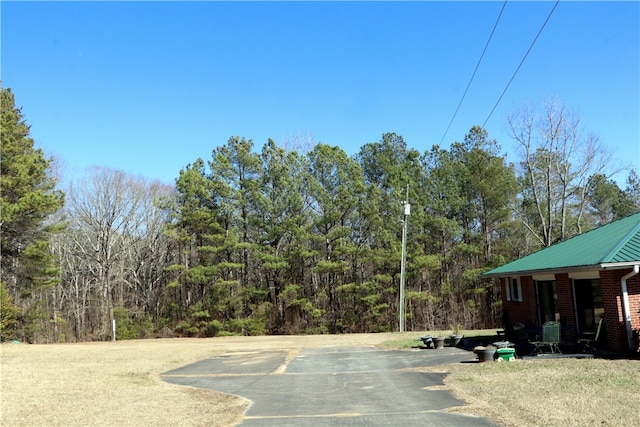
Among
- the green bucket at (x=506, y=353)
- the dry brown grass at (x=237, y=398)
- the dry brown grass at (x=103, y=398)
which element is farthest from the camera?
the green bucket at (x=506, y=353)

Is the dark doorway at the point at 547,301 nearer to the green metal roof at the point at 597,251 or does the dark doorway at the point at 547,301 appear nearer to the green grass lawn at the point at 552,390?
the green metal roof at the point at 597,251

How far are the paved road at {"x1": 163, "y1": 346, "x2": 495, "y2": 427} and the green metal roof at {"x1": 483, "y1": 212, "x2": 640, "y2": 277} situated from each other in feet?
12.9

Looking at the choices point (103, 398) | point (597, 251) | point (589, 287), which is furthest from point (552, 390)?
point (103, 398)

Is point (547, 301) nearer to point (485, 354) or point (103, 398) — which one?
point (485, 354)

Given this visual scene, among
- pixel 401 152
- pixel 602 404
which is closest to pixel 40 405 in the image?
pixel 602 404

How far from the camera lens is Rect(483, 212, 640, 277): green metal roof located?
12164 mm

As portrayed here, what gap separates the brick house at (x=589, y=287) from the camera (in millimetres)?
12156

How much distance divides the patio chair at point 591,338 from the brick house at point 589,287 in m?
0.21

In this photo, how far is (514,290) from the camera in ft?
70.6

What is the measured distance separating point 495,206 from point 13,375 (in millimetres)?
30168

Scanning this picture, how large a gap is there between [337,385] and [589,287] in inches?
335

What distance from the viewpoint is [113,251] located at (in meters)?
38.6

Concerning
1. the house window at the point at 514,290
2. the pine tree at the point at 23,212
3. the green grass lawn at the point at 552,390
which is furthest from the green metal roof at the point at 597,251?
the pine tree at the point at 23,212

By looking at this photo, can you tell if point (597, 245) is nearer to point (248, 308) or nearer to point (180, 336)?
point (248, 308)
